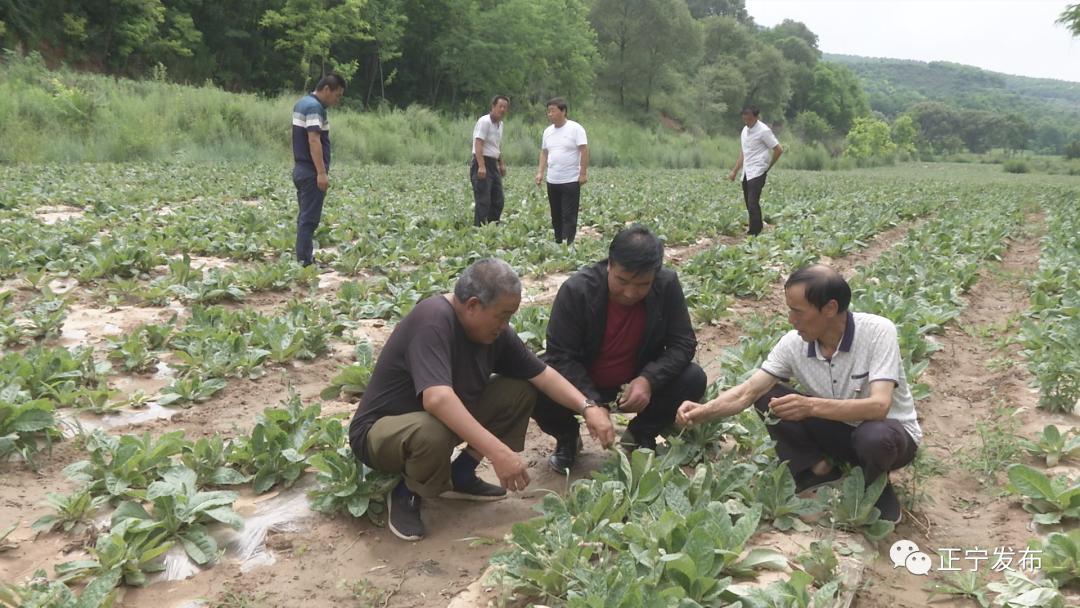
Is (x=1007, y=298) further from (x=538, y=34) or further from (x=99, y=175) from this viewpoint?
(x=538, y=34)

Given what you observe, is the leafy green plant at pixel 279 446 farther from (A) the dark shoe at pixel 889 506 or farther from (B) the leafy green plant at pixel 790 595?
(A) the dark shoe at pixel 889 506

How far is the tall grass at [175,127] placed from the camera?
1622cm

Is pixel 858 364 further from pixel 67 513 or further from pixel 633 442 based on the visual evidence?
pixel 67 513

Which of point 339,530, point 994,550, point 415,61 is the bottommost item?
point 339,530

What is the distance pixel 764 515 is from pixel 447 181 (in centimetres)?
1307

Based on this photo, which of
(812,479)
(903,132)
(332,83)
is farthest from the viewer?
(903,132)

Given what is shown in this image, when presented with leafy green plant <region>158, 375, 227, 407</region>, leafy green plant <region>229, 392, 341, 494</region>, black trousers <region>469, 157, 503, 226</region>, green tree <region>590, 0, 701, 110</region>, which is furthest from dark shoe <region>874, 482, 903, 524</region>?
green tree <region>590, 0, 701, 110</region>

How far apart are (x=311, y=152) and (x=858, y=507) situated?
5.37 meters

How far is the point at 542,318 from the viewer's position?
529 cm

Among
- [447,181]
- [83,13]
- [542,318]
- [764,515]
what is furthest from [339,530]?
[83,13]

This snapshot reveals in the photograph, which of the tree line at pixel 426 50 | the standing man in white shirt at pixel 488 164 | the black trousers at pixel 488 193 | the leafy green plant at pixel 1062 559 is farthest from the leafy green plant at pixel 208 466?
the tree line at pixel 426 50

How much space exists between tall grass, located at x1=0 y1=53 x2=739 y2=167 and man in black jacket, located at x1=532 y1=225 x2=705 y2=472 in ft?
51.1

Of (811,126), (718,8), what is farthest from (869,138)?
(718,8)

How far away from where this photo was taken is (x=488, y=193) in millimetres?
9242
